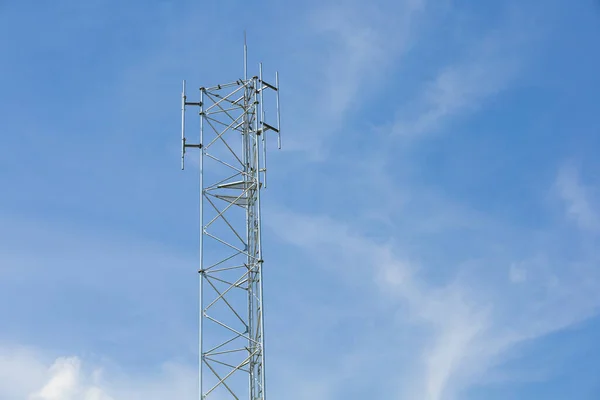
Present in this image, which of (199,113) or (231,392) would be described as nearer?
(231,392)

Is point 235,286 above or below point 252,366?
above

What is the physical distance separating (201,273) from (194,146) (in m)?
5.23

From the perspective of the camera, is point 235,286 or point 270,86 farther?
point 270,86

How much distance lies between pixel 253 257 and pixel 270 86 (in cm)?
718

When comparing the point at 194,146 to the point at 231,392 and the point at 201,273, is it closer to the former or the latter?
the point at 201,273

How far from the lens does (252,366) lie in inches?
1603

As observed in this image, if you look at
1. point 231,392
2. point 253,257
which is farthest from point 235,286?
point 231,392

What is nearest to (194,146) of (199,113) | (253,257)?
(199,113)

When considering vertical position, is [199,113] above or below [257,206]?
above

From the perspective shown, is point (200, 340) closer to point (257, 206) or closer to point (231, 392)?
point (231, 392)

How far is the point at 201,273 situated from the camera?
42.0 meters

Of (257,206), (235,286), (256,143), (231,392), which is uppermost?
(256,143)

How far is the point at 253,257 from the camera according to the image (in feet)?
139

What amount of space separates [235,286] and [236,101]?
7.55m
